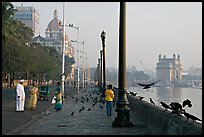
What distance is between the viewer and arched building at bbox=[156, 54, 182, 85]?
156m

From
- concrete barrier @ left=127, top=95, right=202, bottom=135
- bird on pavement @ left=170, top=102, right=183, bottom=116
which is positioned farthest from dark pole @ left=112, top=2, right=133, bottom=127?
bird on pavement @ left=170, top=102, right=183, bottom=116

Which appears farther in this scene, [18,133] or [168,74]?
[168,74]

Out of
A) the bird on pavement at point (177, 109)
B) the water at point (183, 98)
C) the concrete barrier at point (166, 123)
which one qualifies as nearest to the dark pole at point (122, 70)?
the concrete barrier at point (166, 123)

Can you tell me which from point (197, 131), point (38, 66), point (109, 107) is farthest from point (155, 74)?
point (197, 131)

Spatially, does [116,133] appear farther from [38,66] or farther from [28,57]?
[38,66]

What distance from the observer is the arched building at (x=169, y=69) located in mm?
155750

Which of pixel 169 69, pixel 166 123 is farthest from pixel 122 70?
pixel 169 69

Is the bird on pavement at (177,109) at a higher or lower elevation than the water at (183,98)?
higher

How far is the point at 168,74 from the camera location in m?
157

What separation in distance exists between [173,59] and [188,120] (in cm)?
16105

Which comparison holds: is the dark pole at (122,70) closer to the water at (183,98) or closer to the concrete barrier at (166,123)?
the concrete barrier at (166,123)

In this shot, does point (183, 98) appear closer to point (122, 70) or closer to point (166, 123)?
point (122, 70)

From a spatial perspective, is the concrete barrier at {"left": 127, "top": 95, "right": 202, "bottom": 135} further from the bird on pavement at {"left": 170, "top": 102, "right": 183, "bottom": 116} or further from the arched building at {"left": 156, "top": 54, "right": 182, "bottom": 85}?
the arched building at {"left": 156, "top": 54, "right": 182, "bottom": 85}

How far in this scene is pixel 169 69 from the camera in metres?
159
